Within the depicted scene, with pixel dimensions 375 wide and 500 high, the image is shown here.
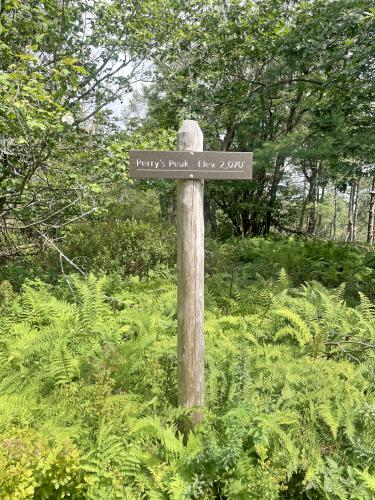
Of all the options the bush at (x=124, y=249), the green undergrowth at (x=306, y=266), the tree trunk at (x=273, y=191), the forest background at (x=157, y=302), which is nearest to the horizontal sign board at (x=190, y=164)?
the forest background at (x=157, y=302)

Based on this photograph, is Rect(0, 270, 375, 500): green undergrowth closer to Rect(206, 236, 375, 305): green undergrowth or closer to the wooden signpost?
the wooden signpost

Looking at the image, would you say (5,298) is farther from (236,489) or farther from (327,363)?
(327,363)

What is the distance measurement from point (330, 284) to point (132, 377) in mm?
5070

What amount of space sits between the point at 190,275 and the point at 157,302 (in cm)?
248

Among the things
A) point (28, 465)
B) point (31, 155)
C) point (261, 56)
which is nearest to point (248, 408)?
point (28, 465)

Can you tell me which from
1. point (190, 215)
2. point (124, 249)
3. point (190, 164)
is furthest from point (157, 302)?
point (190, 164)

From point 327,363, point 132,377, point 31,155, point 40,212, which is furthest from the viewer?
point 40,212

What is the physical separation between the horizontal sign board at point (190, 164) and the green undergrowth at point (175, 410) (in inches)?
63.2

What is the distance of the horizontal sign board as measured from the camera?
2586mm

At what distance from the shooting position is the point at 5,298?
4.73 m

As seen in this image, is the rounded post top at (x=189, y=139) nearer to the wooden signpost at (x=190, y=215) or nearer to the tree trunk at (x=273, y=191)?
the wooden signpost at (x=190, y=215)

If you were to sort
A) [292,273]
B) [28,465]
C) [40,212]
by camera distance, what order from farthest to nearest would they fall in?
1. [292,273]
2. [40,212]
3. [28,465]

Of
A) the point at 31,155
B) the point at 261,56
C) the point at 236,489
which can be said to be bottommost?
the point at 236,489

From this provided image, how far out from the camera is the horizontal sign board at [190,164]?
102 inches
